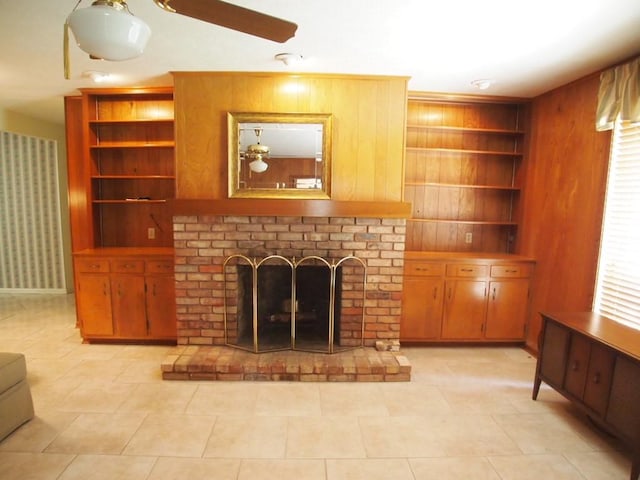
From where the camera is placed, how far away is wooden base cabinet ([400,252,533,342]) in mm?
3256

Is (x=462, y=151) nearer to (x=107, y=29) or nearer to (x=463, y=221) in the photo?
(x=463, y=221)

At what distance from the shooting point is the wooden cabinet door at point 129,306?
3.21m

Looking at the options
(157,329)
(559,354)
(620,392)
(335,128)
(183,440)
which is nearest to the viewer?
(620,392)

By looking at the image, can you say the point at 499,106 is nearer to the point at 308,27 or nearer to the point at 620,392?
the point at 308,27

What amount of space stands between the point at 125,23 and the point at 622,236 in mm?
3212

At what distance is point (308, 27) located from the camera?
204 centimetres

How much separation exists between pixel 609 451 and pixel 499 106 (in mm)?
3064

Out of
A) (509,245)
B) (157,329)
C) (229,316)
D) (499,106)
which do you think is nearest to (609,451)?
(509,245)

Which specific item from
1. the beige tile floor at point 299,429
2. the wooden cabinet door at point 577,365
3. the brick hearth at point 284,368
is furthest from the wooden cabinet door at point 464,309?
the wooden cabinet door at point 577,365

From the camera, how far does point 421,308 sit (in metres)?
3.29

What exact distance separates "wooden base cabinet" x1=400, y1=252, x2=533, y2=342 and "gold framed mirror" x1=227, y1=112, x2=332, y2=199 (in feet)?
3.99

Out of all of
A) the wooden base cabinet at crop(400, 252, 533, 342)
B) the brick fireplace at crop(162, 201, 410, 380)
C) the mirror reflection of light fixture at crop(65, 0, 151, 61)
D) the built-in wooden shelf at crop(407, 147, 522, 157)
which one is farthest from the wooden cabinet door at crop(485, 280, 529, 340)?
the mirror reflection of light fixture at crop(65, 0, 151, 61)

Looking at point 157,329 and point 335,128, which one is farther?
point 157,329

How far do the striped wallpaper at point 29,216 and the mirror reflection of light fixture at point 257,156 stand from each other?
3728mm
